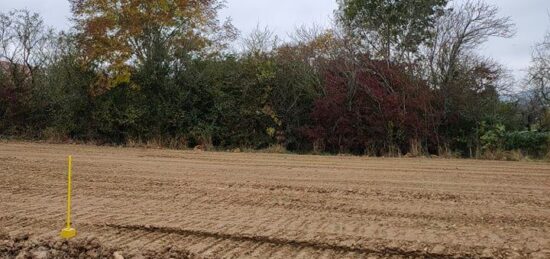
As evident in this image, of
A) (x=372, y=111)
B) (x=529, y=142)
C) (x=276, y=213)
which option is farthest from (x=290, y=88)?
(x=276, y=213)

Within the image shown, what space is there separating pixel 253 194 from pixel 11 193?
3.84 metres

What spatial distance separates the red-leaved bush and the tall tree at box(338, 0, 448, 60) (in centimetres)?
142

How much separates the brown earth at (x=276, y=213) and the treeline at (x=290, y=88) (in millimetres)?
7964

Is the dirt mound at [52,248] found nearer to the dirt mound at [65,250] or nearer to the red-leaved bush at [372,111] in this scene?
the dirt mound at [65,250]

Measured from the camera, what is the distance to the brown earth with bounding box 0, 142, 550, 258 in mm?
4973

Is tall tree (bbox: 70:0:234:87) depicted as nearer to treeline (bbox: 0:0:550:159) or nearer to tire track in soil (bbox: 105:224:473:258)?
treeline (bbox: 0:0:550:159)

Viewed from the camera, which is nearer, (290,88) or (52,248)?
(52,248)

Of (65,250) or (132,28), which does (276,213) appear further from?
(132,28)

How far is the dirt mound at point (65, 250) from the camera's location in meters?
4.85

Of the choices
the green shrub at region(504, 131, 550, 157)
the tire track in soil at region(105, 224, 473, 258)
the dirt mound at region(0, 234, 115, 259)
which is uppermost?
the green shrub at region(504, 131, 550, 157)

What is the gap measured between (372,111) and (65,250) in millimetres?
15073

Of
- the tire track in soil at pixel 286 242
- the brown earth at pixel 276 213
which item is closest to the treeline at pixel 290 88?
the brown earth at pixel 276 213

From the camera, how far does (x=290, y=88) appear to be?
66.3ft

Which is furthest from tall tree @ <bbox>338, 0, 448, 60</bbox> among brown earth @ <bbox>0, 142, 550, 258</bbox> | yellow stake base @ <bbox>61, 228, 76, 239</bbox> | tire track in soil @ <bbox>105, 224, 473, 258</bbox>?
yellow stake base @ <bbox>61, 228, 76, 239</bbox>
